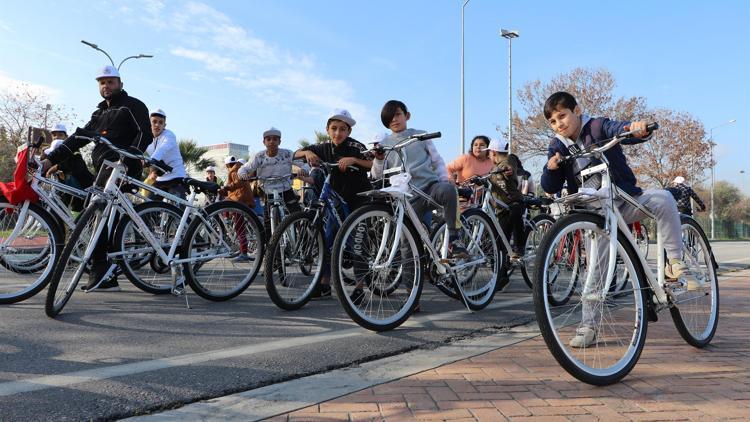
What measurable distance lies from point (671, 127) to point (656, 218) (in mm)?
40631

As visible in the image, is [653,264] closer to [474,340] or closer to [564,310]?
[564,310]

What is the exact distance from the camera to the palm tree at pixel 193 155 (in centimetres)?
2517

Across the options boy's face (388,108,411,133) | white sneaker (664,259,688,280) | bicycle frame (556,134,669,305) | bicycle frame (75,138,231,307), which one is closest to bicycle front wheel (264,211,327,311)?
bicycle frame (75,138,231,307)

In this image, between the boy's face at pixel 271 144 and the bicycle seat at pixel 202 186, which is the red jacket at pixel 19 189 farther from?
the boy's face at pixel 271 144

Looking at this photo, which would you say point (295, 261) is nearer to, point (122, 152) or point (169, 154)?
point (122, 152)

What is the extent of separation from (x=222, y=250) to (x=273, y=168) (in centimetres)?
216

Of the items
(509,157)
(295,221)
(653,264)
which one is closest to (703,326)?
(653,264)

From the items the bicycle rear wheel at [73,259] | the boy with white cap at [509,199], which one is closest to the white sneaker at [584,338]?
the boy with white cap at [509,199]

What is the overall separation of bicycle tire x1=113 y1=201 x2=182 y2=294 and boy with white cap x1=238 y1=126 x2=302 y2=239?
1.71 metres

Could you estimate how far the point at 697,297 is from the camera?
11.9ft

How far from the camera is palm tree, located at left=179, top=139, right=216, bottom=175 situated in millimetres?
25172

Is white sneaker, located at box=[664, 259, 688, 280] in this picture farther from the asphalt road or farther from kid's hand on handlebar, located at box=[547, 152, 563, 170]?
the asphalt road

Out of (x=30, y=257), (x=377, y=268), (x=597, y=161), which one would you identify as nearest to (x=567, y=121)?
(x=597, y=161)

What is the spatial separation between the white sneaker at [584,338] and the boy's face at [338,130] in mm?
2864
